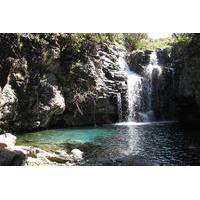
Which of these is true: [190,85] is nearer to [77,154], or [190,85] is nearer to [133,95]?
[133,95]

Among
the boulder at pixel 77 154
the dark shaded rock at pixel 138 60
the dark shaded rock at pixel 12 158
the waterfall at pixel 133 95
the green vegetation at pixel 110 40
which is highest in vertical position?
the green vegetation at pixel 110 40

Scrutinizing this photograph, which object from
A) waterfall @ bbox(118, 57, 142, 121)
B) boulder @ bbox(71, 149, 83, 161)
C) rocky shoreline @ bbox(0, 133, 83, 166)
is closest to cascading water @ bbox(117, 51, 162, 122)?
waterfall @ bbox(118, 57, 142, 121)

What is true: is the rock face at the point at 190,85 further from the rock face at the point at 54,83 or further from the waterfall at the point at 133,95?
the rock face at the point at 54,83

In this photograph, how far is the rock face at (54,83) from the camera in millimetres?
20344

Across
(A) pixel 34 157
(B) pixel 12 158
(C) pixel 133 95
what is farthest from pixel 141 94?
(B) pixel 12 158

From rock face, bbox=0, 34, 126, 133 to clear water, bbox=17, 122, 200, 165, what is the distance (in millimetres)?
1479

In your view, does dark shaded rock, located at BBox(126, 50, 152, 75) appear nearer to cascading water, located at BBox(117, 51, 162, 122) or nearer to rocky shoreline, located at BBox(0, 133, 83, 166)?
cascading water, located at BBox(117, 51, 162, 122)

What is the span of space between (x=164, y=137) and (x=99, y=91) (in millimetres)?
6880

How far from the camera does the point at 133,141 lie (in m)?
17.8

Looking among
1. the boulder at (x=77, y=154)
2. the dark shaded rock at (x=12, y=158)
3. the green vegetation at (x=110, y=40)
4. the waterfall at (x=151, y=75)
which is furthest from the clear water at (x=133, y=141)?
the green vegetation at (x=110, y=40)

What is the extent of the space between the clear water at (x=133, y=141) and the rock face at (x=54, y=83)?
4.85ft

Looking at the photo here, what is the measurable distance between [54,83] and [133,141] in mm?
7066
